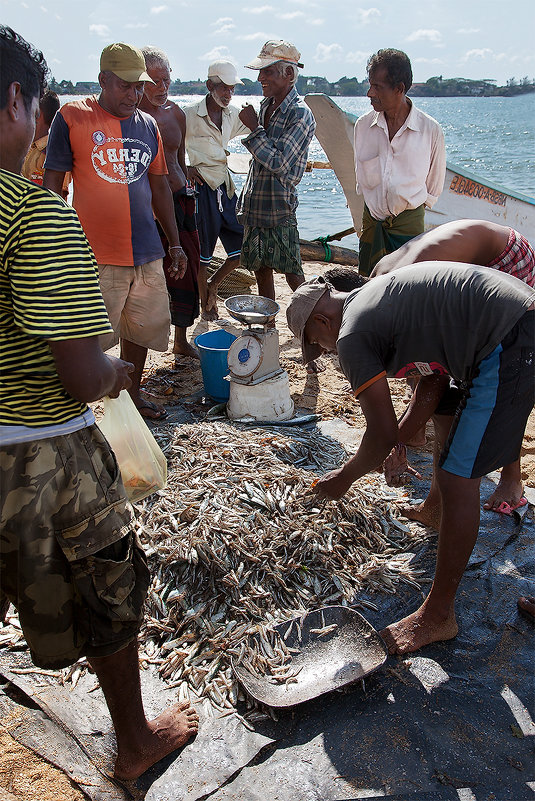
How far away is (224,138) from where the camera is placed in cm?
671

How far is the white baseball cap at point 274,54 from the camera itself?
5.56 metres

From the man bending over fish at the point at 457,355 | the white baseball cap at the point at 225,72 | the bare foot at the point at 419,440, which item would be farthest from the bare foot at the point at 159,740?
the white baseball cap at the point at 225,72

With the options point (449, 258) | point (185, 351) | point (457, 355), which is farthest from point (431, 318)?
point (185, 351)

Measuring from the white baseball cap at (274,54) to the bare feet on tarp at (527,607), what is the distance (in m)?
4.86

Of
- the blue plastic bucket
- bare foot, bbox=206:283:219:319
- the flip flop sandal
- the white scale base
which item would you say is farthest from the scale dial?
bare foot, bbox=206:283:219:319

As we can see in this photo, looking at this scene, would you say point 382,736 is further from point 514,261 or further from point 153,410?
point 153,410

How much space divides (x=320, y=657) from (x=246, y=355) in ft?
8.19

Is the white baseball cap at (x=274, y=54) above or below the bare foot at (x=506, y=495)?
above

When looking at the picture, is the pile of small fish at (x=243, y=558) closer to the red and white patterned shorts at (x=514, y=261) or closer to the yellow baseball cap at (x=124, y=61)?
the red and white patterned shorts at (x=514, y=261)

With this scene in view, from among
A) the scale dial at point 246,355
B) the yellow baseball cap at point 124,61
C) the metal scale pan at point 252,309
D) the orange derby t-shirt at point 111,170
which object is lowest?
the scale dial at point 246,355

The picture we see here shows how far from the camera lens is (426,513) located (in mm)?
3627

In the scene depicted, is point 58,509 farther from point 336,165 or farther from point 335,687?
point 336,165

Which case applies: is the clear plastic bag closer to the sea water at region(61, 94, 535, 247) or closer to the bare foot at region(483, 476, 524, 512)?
the bare foot at region(483, 476, 524, 512)

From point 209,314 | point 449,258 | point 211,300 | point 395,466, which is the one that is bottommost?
point 209,314
